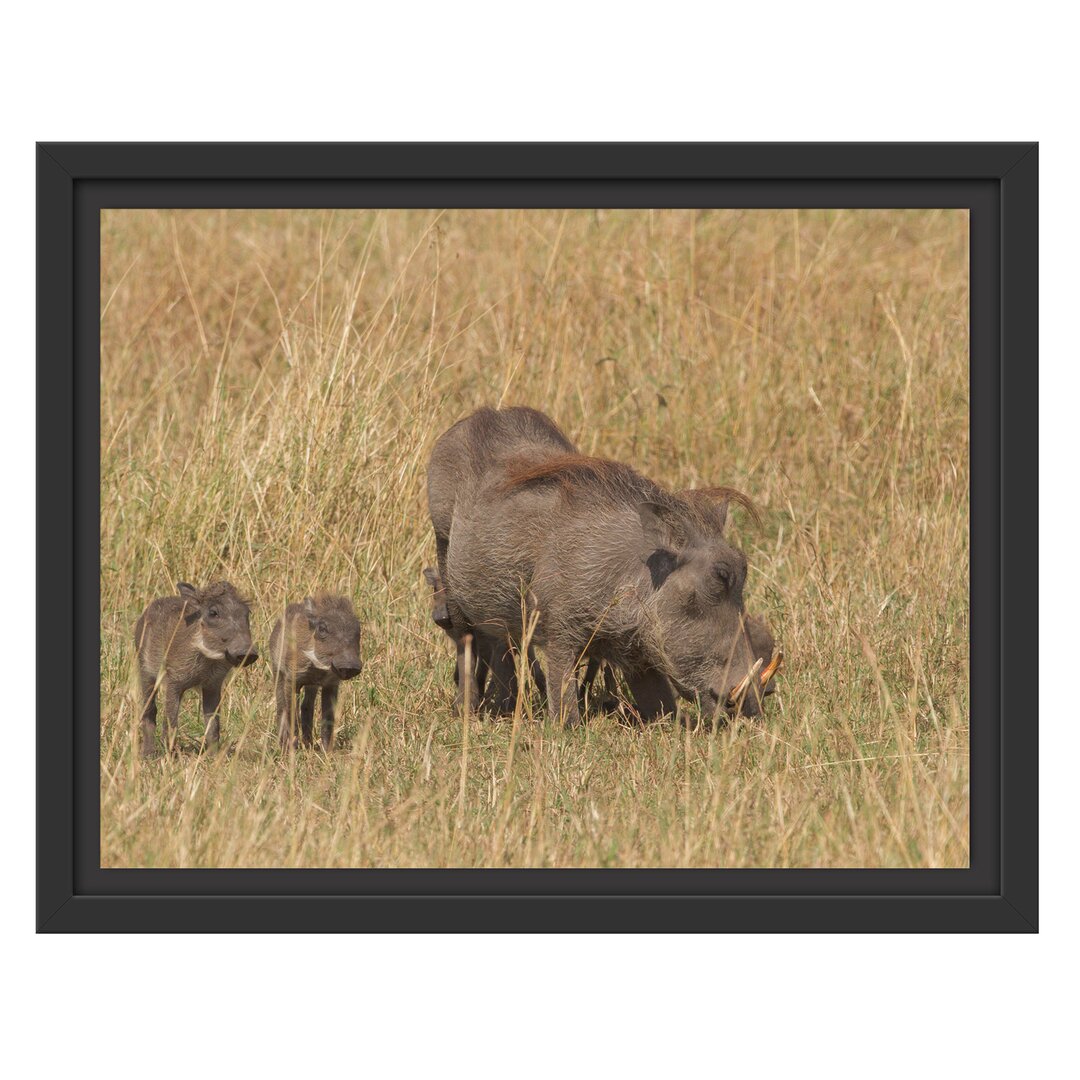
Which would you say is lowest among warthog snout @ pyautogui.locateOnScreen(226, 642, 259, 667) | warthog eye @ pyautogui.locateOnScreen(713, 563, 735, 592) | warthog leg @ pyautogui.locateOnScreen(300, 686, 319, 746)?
warthog leg @ pyautogui.locateOnScreen(300, 686, 319, 746)

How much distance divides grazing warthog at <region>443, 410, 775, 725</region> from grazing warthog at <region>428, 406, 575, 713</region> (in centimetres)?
34

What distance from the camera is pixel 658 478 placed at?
10.4m

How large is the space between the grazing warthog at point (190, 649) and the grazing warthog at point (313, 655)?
0.57 ft

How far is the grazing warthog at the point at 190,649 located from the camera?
702cm

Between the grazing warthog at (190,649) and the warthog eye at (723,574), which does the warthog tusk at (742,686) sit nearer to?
the warthog eye at (723,574)

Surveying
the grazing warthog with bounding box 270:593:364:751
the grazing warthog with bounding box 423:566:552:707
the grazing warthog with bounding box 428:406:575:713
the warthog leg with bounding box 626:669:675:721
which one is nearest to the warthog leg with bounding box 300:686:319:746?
the grazing warthog with bounding box 270:593:364:751

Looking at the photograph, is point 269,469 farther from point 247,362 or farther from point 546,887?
point 546,887

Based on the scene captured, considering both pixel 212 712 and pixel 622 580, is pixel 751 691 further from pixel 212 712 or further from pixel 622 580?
pixel 212 712

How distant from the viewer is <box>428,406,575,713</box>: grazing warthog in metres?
8.05

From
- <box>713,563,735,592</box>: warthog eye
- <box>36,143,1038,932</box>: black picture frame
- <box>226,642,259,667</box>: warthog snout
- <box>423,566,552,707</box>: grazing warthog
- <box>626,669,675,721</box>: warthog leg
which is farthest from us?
<box>423,566,552,707</box>: grazing warthog

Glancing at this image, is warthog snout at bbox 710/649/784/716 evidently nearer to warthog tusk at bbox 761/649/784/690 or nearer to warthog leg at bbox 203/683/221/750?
warthog tusk at bbox 761/649/784/690
